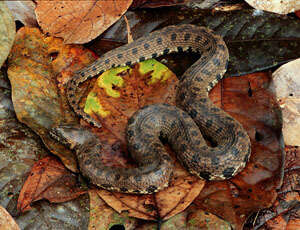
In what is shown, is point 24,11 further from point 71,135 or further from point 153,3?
point 71,135

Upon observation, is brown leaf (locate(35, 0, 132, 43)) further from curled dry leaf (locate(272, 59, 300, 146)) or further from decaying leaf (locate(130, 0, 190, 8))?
curled dry leaf (locate(272, 59, 300, 146))

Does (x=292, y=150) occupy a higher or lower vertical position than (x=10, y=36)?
lower

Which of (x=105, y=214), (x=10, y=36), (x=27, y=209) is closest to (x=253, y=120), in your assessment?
(x=105, y=214)

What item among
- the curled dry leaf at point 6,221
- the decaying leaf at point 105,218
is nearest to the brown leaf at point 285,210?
the decaying leaf at point 105,218

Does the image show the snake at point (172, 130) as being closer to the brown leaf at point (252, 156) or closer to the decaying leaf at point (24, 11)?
the brown leaf at point (252, 156)

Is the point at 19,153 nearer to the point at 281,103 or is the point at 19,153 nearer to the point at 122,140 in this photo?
the point at 122,140

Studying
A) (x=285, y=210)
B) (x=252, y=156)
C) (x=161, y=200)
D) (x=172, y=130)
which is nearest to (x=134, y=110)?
(x=172, y=130)

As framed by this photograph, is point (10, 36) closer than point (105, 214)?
No
